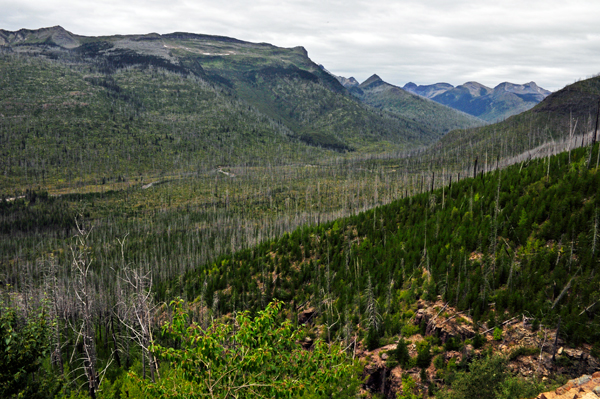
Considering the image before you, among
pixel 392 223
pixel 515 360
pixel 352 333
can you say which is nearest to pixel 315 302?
pixel 352 333

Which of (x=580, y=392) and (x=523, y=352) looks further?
(x=523, y=352)

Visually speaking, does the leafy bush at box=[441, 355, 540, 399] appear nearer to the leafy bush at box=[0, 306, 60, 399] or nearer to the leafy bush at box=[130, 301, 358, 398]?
the leafy bush at box=[130, 301, 358, 398]

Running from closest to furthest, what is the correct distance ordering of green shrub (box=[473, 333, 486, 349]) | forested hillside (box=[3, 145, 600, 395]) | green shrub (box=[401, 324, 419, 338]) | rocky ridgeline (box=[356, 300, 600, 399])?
rocky ridgeline (box=[356, 300, 600, 399]), green shrub (box=[473, 333, 486, 349]), forested hillside (box=[3, 145, 600, 395]), green shrub (box=[401, 324, 419, 338])

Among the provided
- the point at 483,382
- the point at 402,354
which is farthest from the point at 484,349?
the point at 483,382

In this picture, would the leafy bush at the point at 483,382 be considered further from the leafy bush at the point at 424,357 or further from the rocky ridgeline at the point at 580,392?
the leafy bush at the point at 424,357

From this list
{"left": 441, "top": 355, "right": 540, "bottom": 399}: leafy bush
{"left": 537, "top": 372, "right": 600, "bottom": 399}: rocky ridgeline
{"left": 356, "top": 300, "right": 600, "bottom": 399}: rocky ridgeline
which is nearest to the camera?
{"left": 537, "top": 372, "right": 600, "bottom": 399}: rocky ridgeline

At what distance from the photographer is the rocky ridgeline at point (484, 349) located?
24.2 meters

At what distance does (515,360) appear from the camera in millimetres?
26188

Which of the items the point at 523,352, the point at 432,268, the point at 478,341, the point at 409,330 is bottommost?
the point at 409,330

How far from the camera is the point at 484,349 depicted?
28.5 meters

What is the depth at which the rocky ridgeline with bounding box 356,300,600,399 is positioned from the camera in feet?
79.3

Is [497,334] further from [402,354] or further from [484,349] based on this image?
[402,354]

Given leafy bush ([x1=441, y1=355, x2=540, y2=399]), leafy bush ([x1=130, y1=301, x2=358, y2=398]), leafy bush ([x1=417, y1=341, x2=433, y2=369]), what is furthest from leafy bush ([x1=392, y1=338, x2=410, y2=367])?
leafy bush ([x1=130, y1=301, x2=358, y2=398])

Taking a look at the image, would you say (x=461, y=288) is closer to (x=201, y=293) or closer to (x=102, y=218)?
(x=201, y=293)
